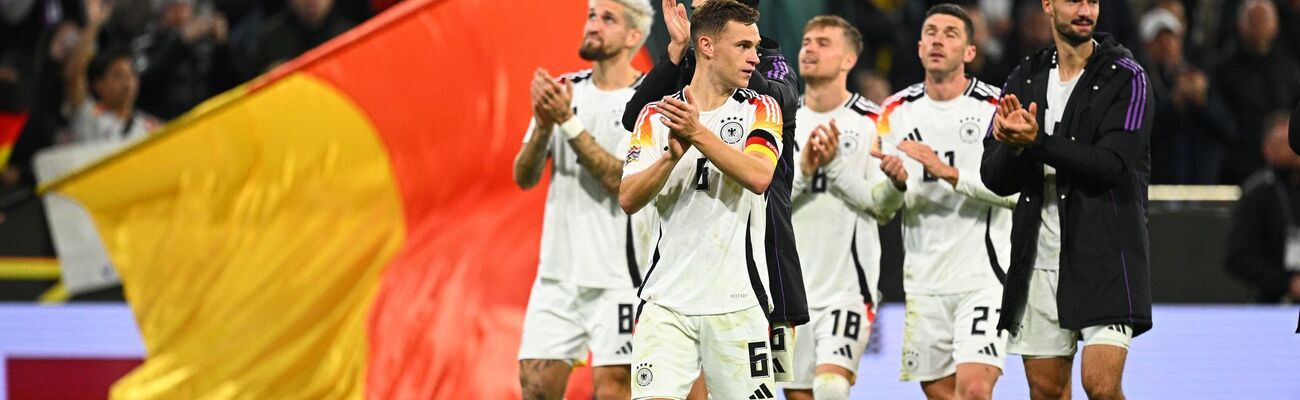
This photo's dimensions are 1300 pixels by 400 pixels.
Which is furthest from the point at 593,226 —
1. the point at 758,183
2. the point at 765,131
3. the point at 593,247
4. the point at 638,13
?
the point at 758,183

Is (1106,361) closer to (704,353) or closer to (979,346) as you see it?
(979,346)

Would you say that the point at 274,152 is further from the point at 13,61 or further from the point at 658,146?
the point at 13,61

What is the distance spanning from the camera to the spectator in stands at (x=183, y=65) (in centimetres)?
1483

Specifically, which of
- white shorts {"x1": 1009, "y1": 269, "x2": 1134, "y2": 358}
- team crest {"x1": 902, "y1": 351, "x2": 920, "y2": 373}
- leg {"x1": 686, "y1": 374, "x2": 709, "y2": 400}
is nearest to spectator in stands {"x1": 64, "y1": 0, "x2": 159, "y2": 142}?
team crest {"x1": 902, "y1": 351, "x2": 920, "y2": 373}

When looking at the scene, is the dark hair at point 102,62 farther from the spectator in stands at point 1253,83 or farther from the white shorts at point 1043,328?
the spectator in stands at point 1253,83

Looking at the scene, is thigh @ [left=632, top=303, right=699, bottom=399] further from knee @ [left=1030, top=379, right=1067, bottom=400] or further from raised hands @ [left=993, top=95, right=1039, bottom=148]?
knee @ [left=1030, top=379, right=1067, bottom=400]

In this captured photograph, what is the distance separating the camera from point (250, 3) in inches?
620

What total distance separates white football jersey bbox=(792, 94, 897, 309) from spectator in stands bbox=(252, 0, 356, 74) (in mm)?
6398

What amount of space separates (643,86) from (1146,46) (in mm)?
8684

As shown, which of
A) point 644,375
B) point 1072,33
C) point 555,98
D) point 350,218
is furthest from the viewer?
point 350,218

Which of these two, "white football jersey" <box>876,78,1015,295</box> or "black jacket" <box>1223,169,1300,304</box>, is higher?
"white football jersey" <box>876,78,1015,295</box>

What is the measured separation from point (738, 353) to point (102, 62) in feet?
29.3

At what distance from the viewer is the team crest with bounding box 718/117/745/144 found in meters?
6.53

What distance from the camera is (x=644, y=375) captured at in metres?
6.55
